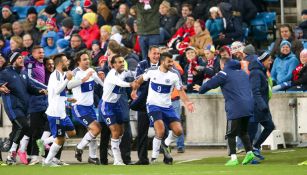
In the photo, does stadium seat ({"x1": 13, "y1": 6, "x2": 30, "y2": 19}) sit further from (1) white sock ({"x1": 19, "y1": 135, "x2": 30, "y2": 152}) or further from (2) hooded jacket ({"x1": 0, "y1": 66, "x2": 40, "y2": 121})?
(1) white sock ({"x1": 19, "y1": 135, "x2": 30, "y2": 152})

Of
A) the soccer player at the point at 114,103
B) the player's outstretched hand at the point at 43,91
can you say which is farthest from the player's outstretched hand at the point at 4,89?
the soccer player at the point at 114,103

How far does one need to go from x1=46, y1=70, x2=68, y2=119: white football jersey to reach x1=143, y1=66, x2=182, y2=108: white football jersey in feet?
5.31

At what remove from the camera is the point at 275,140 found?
26844 mm

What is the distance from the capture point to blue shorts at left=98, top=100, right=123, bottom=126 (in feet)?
78.8

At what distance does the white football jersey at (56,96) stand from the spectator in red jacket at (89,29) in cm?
794

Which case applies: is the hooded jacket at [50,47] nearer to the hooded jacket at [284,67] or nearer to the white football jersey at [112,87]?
the hooded jacket at [284,67]

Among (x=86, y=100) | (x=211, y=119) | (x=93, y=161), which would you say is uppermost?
(x=86, y=100)

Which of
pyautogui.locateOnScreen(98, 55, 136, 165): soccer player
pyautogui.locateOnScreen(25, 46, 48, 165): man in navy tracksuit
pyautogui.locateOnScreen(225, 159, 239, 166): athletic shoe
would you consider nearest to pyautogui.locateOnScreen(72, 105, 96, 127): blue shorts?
pyautogui.locateOnScreen(98, 55, 136, 165): soccer player

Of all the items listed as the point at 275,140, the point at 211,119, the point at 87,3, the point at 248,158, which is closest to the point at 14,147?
the point at 211,119

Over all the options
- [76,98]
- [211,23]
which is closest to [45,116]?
[76,98]

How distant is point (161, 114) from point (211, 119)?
13.9 ft

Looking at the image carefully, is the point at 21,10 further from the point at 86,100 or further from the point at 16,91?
the point at 86,100

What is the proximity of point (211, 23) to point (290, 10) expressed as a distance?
2809mm

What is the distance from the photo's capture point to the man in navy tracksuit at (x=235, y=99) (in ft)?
75.7
